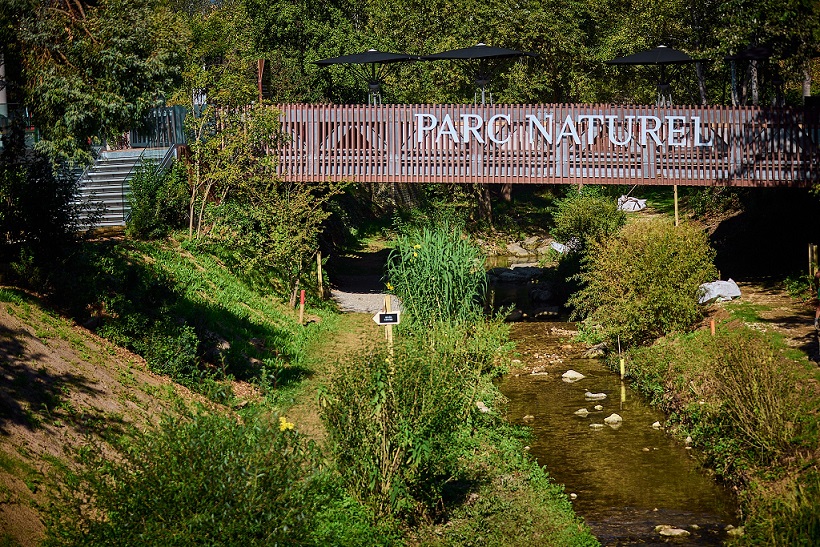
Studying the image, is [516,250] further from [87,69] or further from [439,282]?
[87,69]

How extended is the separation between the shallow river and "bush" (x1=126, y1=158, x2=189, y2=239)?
35.1 feet

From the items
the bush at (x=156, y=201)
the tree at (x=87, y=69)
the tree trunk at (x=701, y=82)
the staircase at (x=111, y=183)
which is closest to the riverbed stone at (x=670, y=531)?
the tree at (x=87, y=69)

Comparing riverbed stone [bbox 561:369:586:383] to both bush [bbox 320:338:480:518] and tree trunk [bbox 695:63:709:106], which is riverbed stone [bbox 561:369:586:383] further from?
tree trunk [bbox 695:63:709:106]

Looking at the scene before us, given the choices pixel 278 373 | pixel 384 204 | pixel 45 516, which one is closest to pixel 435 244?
pixel 278 373

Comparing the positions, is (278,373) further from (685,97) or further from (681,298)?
(685,97)

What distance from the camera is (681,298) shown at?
82.1 ft

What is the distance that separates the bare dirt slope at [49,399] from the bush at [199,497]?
1173mm

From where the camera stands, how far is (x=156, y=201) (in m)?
28.5

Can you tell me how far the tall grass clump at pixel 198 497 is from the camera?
10.1 m

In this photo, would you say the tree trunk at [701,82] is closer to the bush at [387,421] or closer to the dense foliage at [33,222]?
the dense foliage at [33,222]

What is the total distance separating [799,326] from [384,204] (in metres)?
29.9

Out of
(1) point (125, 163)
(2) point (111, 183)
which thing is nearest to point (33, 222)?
(2) point (111, 183)

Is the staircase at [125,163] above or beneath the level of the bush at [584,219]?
above

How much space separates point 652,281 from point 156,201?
1379cm
